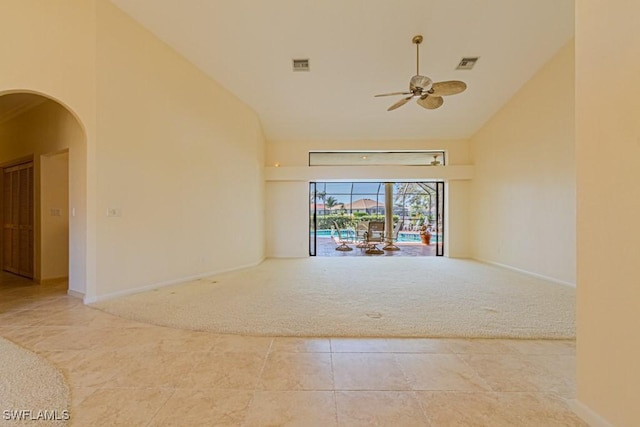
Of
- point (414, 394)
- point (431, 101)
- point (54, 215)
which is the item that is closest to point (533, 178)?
point (431, 101)

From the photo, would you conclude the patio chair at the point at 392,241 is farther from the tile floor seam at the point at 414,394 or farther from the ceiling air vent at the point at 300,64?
the tile floor seam at the point at 414,394

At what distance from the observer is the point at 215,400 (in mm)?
1705

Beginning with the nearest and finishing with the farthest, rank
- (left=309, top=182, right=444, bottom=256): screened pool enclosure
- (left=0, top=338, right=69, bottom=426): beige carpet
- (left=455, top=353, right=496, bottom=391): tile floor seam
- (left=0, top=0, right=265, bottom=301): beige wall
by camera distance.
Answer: (left=0, top=338, right=69, bottom=426): beige carpet
(left=455, top=353, right=496, bottom=391): tile floor seam
(left=0, top=0, right=265, bottom=301): beige wall
(left=309, top=182, right=444, bottom=256): screened pool enclosure

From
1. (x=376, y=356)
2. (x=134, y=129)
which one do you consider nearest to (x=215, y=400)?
(x=376, y=356)

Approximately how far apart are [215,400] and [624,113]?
2.48 metres

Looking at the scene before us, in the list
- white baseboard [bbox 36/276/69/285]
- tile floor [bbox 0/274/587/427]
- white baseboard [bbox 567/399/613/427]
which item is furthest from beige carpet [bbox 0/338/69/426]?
white baseboard [bbox 36/276/69/285]

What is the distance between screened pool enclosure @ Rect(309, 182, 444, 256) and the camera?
10258 mm

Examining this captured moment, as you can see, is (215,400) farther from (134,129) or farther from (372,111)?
(372,111)

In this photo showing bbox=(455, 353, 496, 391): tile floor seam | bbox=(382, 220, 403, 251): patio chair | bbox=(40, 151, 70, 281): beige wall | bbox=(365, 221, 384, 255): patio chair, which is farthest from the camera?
bbox=(382, 220, 403, 251): patio chair

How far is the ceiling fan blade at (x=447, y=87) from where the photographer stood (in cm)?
371

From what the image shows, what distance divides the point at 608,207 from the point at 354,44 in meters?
4.00

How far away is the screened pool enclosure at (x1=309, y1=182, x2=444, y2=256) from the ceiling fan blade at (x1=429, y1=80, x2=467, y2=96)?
6167 mm

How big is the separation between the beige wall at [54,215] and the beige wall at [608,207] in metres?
6.08

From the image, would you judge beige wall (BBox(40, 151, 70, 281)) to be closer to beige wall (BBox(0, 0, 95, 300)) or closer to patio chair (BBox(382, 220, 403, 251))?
beige wall (BBox(0, 0, 95, 300))
